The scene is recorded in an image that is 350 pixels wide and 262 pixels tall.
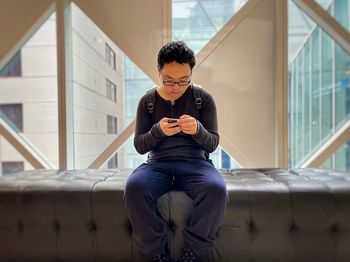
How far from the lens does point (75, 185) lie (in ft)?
5.13

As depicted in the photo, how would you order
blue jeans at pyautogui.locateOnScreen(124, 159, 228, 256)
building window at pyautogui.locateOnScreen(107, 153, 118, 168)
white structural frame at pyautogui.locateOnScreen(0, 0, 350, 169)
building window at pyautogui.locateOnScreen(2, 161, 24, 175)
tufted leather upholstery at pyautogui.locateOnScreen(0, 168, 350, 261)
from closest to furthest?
blue jeans at pyautogui.locateOnScreen(124, 159, 228, 256) < tufted leather upholstery at pyautogui.locateOnScreen(0, 168, 350, 261) < white structural frame at pyautogui.locateOnScreen(0, 0, 350, 169) < building window at pyautogui.locateOnScreen(107, 153, 118, 168) < building window at pyautogui.locateOnScreen(2, 161, 24, 175)

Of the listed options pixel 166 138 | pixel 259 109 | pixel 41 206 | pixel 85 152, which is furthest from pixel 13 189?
pixel 259 109

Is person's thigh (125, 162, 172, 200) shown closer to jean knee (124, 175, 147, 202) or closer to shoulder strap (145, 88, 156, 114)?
jean knee (124, 175, 147, 202)

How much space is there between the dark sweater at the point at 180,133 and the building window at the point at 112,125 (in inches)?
45.1

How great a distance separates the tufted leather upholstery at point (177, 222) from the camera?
4.61 ft

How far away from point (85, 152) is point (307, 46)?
7.44 feet

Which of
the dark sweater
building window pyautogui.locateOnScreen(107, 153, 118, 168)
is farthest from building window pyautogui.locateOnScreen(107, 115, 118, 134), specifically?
the dark sweater

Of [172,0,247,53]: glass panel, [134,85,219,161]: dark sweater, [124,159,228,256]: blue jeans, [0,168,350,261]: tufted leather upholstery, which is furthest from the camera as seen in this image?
[172,0,247,53]: glass panel

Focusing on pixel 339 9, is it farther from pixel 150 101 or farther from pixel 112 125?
pixel 112 125

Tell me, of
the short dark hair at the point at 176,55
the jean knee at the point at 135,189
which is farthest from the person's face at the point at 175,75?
the jean knee at the point at 135,189

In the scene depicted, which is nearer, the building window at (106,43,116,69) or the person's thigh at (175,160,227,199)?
the person's thigh at (175,160,227,199)

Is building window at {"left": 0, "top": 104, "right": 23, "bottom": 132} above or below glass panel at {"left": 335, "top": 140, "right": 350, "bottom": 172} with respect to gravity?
above

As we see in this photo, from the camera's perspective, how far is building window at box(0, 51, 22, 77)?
2.83 metres

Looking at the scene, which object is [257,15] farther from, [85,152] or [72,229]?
[72,229]
